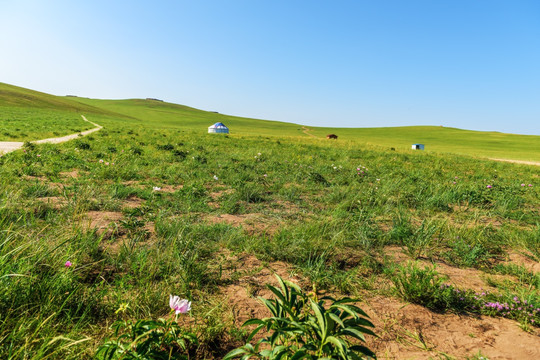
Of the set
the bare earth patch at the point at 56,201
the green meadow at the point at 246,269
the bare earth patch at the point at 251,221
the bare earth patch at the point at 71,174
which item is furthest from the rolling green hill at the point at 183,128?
the bare earth patch at the point at 251,221

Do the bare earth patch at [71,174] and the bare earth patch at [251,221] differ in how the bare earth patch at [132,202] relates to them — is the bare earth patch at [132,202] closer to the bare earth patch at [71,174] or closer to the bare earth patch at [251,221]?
the bare earth patch at [251,221]

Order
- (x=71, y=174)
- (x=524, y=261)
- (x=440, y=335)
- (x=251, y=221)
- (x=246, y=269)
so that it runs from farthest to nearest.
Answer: (x=71, y=174) → (x=251, y=221) → (x=524, y=261) → (x=246, y=269) → (x=440, y=335)

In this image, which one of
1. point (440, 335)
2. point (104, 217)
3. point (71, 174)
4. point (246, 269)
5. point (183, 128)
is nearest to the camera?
point (440, 335)

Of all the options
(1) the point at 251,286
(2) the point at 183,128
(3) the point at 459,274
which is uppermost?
(2) the point at 183,128

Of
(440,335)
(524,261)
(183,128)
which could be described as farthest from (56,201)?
(183,128)

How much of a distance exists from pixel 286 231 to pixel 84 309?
2255mm

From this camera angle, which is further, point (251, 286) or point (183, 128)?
point (183, 128)

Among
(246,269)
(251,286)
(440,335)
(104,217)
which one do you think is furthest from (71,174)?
(440,335)

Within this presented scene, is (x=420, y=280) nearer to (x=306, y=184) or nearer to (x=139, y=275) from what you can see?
(x=139, y=275)

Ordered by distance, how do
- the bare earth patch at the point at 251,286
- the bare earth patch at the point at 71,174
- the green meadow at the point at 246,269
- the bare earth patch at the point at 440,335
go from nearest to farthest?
the green meadow at the point at 246,269 → the bare earth patch at the point at 440,335 → the bare earth patch at the point at 251,286 → the bare earth patch at the point at 71,174

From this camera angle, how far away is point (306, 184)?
6789 millimetres

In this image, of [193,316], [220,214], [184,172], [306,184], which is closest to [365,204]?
[306,184]

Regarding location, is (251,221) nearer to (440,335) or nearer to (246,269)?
(246,269)

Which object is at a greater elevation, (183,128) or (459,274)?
(183,128)
